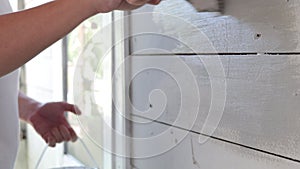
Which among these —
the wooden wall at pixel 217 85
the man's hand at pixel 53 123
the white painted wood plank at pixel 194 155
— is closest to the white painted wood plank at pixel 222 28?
the wooden wall at pixel 217 85

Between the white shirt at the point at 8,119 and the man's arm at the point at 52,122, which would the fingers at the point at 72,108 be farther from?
the white shirt at the point at 8,119

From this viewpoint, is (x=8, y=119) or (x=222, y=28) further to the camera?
(x=8, y=119)

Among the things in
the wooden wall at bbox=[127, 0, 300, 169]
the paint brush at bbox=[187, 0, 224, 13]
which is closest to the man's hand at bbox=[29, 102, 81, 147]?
the wooden wall at bbox=[127, 0, 300, 169]

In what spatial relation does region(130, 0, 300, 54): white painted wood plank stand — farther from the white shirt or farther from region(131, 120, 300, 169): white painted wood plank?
the white shirt

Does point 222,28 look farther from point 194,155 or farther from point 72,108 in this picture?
point 72,108

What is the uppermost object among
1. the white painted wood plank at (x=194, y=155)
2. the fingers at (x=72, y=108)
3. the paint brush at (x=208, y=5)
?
the paint brush at (x=208, y=5)

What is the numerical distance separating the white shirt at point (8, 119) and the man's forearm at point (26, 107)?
11 cm

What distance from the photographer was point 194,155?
0.62 metres

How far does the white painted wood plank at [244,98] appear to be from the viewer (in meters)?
0.44

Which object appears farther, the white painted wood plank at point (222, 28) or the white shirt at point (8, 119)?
the white shirt at point (8, 119)

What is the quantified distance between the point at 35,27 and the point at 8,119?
39 centimetres

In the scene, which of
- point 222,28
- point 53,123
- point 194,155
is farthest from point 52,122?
point 222,28

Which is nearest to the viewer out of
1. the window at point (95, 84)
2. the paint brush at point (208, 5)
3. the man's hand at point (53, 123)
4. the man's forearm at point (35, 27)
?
the man's forearm at point (35, 27)

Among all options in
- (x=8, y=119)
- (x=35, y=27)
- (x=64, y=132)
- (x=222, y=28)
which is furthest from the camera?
(x=64, y=132)
